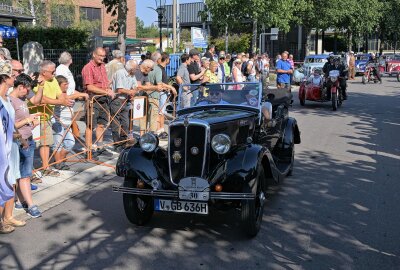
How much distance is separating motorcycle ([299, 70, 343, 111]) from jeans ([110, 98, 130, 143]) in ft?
28.1

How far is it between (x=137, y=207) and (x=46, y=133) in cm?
273

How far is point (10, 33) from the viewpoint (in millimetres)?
16984

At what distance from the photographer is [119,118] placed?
931 centimetres

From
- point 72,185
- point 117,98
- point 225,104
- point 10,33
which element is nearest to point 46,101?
point 72,185

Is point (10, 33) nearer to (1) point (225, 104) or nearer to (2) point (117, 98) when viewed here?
(2) point (117, 98)

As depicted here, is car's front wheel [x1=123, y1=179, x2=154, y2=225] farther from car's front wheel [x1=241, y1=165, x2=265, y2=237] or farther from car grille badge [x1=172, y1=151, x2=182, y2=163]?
car's front wheel [x1=241, y1=165, x2=265, y2=237]

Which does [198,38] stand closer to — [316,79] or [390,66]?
[316,79]

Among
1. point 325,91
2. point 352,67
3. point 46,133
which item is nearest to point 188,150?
Result: point 46,133

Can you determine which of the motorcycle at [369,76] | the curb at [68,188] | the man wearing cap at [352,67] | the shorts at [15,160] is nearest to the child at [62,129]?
the curb at [68,188]

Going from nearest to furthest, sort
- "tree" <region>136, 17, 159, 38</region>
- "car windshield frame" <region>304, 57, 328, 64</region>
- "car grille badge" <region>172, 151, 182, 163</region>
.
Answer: "car grille badge" <region>172, 151, 182, 163</region> → "car windshield frame" <region>304, 57, 328, 64</region> → "tree" <region>136, 17, 159, 38</region>

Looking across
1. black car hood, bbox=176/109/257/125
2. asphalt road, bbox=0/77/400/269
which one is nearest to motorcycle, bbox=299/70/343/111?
asphalt road, bbox=0/77/400/269

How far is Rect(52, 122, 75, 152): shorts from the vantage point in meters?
7.81

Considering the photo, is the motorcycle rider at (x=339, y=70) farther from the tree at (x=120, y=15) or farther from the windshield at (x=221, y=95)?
the windshield at (x=221, y=95)

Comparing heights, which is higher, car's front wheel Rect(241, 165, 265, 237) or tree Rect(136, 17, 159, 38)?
tree Rect(136, 17, 159, 38)
